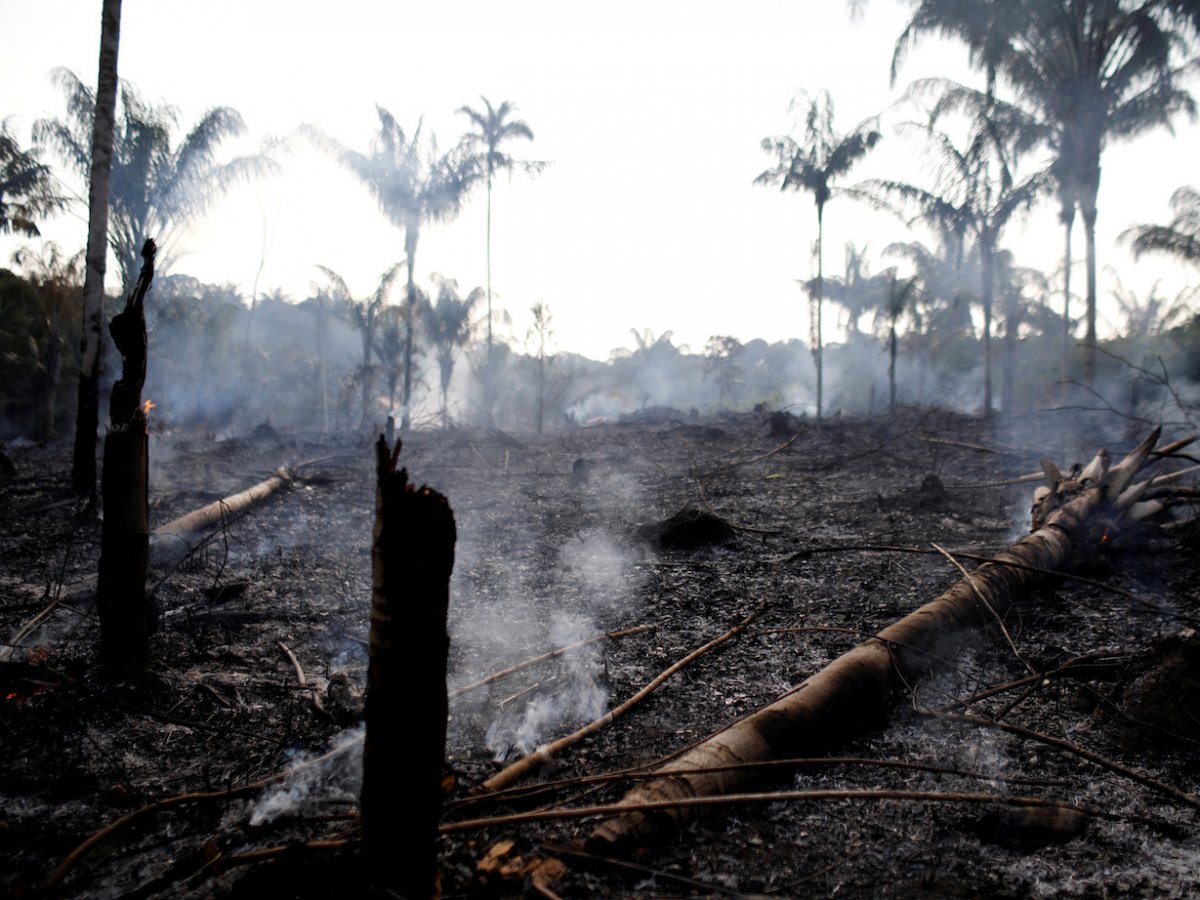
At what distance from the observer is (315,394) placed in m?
28.9

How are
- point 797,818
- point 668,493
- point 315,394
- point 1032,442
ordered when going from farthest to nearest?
1. point 315,394
2. point 1032,442
3. point 668,493
4. point 797,818

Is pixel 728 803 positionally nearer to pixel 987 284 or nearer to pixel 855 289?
pixel 987 284

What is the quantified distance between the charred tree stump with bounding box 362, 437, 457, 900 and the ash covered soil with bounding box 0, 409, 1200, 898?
142 mm

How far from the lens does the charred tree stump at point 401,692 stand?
1.59m

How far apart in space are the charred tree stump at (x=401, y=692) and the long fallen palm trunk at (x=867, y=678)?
65cm

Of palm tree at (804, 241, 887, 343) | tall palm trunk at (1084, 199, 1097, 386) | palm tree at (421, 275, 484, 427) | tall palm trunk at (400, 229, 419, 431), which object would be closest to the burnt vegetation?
tall palm trunk at (1084, 199, 1097, 386)

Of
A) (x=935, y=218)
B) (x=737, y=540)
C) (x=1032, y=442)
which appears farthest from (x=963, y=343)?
(x=737, y=540)

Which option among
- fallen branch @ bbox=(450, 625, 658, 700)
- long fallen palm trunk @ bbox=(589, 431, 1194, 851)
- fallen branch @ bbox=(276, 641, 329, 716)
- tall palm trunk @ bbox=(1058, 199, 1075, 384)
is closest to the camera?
long fallen palm trunk @ bbox=(589, 431, 1194, 851)

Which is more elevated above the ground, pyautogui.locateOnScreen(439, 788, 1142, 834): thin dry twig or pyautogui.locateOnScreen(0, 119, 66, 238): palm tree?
pyautogui.locateOnScreen(0, 119, 66, 238): palm tree

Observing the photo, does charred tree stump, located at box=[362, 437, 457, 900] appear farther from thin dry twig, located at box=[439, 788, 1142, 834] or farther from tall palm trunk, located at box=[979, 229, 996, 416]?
tall palm trunk, located at box=[979, 229, 996, 416]

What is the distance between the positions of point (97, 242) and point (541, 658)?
7.73 meters

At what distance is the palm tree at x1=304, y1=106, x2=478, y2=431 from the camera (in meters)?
21.4

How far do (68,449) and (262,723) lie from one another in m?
13.6

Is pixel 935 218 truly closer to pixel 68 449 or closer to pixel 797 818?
pixel 797 818
